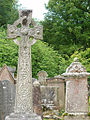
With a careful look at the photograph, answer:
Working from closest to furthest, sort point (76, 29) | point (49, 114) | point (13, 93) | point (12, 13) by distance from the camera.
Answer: point (13, 93) → point (49, 114) → point (76, 29) → point (12, 13)

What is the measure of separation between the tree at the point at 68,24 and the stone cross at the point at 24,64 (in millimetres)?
21615

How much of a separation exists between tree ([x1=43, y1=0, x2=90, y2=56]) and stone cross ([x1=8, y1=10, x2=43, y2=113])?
21.6 meters

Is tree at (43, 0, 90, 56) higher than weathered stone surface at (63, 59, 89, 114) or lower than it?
higher

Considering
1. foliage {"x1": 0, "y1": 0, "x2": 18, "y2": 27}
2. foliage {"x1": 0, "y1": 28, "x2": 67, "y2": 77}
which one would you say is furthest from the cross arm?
foliage {"x1": 0, "y1": 0, "x2": 18, "y2": 27}

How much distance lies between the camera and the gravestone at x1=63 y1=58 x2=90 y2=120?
942cm

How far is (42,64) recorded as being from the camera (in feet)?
70.1

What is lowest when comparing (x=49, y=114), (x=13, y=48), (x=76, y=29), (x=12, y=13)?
(x=49, y=114)

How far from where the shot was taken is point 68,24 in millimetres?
29375

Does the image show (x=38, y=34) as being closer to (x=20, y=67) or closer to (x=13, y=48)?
(x=20, y=67)

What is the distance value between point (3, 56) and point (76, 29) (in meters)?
10.7

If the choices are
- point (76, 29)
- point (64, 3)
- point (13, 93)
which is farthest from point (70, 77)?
point (64, 3)

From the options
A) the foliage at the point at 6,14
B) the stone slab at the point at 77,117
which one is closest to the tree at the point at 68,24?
the foliage at the point at 6,14

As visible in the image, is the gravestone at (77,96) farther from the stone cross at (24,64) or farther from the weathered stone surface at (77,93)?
the stone cross at (24,64)

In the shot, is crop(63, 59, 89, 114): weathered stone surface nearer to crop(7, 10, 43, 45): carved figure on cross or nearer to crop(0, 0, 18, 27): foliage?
crop(7, 10, 43, 45): carved figure on cross
